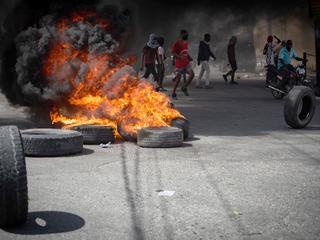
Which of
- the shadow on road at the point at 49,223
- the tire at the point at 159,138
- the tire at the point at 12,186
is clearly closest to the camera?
the tire at the point at 12,186

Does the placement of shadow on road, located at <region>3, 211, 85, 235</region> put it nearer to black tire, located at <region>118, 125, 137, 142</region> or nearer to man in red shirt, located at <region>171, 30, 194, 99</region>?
black tire, located at <region>118, 125, 137, 142</region>

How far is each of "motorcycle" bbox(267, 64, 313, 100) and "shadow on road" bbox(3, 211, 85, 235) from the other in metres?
12.8

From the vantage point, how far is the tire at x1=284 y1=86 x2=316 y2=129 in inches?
425

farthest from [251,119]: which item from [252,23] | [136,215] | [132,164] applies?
[252,23]

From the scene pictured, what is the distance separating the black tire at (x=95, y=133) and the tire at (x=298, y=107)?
3.88 m

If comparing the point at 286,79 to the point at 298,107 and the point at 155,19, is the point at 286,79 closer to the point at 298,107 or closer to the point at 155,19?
the point at 298,107

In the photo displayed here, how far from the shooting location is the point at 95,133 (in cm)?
882

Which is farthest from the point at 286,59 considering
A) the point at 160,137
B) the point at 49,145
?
the point at 49,145

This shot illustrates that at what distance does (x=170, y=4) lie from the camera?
23.5 metres

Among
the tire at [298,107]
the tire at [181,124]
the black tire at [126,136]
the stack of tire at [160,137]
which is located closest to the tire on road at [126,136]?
the black tire at [126,136]

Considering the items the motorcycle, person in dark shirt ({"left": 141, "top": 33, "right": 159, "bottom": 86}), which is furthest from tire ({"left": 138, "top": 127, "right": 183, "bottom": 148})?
person in dark shirt ({"left": 141, "top": 33, "right": 159, "bottom": 86})

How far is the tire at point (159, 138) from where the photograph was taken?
332 inches

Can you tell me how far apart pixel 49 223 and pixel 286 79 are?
13.2 m

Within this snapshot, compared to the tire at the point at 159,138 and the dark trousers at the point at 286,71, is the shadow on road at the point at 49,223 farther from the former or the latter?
the dark trousers at the point at 286,71
